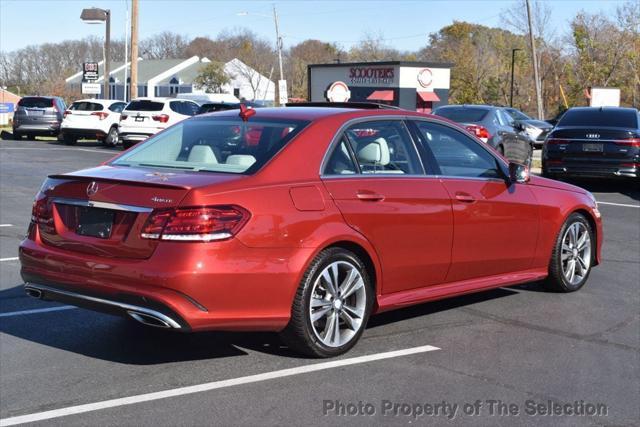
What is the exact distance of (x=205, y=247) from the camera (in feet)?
16.1

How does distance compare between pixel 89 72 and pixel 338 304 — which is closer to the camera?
pixel 338 304

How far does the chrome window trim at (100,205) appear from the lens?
198 inches

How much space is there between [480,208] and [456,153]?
0.47 meters

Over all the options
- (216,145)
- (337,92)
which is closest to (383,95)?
(337,92)

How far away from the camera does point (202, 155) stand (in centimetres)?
582

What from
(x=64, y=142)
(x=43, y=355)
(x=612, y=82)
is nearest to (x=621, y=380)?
(x=43, y=355)

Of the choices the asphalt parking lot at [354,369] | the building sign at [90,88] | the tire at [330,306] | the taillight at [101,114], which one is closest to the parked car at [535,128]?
the taillight at [101,114]

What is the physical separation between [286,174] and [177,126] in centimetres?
138

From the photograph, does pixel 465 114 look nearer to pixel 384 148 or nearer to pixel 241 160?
pixel 384 148

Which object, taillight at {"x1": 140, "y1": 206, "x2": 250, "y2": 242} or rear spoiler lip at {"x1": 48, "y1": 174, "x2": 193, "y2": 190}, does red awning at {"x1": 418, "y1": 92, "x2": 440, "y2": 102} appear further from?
taillight at {"x1": 140, "y1": 206, "x2": 250, "y2": 242}

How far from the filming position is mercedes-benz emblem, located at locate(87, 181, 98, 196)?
5.24 meters

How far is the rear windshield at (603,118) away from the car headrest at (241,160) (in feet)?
41.6

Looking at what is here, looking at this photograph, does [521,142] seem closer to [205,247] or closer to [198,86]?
[205,247]

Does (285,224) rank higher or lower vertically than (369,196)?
lower
